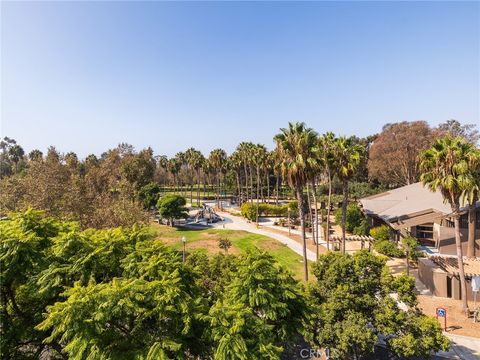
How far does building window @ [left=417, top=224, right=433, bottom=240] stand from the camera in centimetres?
3544

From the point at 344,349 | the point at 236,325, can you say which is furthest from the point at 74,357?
the point at 344,349

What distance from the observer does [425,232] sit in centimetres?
3566

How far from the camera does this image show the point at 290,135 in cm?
2516

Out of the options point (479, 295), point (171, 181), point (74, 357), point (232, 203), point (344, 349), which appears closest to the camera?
point (74, 357)

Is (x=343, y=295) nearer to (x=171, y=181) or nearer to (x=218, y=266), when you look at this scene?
(x=218, y=266)

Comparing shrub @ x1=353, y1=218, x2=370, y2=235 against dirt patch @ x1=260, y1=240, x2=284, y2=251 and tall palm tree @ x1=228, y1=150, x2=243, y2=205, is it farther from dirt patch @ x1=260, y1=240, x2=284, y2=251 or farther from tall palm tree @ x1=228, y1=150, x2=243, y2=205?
tall palm tree @ x1=228, y1=150, x2=243, y2=205

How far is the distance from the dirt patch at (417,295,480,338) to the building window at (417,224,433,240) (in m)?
14.2

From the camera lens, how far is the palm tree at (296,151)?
80.2ft

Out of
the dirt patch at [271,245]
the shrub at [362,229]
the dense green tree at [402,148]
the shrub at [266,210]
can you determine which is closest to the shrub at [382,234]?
the shrub at [362,229]

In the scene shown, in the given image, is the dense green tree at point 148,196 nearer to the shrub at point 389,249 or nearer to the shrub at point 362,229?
the shrub at point 362,229

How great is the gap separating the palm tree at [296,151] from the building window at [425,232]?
20.8 meters

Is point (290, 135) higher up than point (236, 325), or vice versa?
point (290, 135)

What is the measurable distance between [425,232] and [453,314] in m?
16.8

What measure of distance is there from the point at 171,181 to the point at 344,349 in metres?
121
